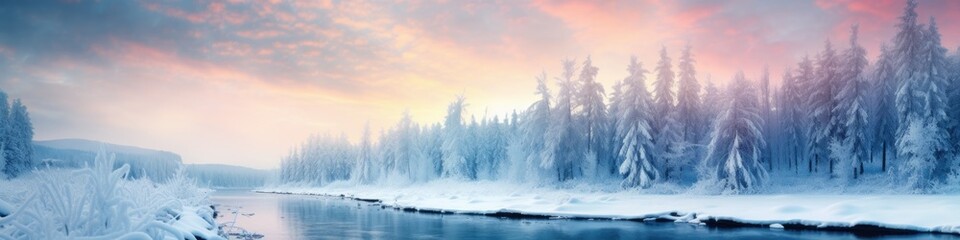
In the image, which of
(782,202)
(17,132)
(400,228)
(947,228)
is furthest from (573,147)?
(17,132)

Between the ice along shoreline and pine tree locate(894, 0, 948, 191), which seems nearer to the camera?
the ice along shoreline

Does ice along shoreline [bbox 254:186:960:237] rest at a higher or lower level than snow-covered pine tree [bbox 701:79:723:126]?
lower

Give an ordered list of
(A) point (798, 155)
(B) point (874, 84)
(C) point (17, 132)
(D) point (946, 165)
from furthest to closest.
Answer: (C) point (17, 132) → (A) point (798, 155) → (B) point (874, 84) → (D) point (946, 165)

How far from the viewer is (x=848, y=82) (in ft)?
145

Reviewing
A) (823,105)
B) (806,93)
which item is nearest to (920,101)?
(823,105)

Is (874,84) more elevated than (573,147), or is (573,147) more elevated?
(874,84)

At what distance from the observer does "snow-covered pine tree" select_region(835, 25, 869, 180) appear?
1692 inches

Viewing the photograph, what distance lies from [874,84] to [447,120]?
48.6 meters

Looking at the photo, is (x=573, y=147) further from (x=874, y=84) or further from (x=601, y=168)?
(x=874, y=84)

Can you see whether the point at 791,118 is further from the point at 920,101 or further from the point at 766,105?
the point at 920,101

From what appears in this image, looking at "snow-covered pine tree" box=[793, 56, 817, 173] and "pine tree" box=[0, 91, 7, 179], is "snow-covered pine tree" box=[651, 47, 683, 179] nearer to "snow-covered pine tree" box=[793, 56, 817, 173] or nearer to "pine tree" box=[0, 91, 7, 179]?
"snow-covered pine tree" box=[793, 56, 817, 173]

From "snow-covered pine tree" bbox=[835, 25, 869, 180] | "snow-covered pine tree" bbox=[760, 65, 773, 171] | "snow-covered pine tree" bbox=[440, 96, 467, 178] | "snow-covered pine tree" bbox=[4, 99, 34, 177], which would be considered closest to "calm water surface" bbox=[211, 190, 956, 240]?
"snow-covered pine tree" bbox=[835, 25, 869, 180]

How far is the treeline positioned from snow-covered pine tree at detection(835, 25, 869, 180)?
275 ft

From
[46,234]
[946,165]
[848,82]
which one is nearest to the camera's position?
[46,234]
